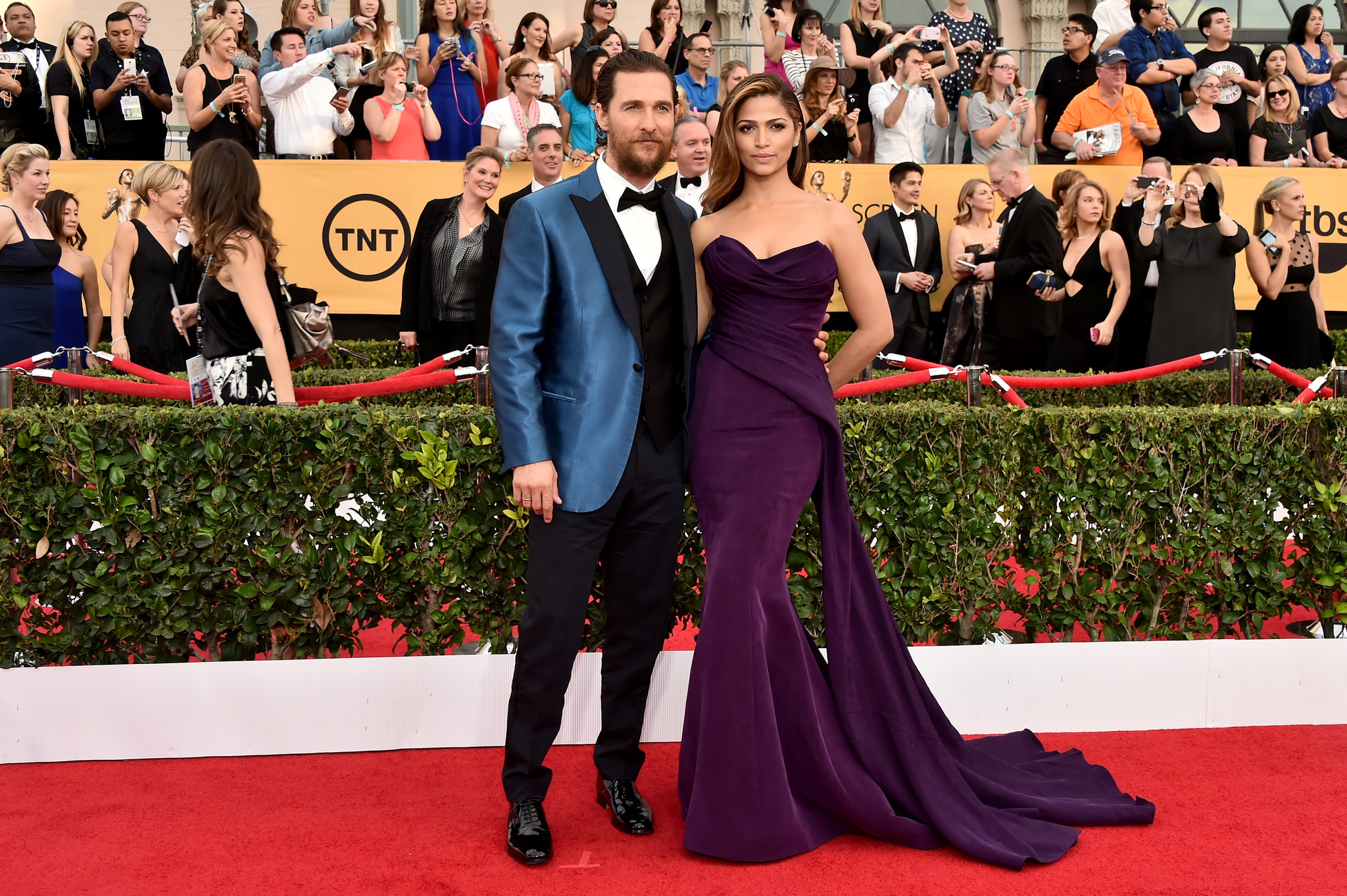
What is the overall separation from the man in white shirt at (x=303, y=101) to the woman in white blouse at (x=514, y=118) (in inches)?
44.9

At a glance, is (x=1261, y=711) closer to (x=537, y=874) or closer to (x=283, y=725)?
(x=537, y=874)

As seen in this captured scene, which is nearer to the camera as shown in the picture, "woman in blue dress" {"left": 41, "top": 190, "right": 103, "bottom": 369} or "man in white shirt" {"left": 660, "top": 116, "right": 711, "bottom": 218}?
"man in white shirt" {"left": 660, "top": 116, "right": 711, "bottom": 218}

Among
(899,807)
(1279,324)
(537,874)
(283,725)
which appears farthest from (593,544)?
(1279,324)

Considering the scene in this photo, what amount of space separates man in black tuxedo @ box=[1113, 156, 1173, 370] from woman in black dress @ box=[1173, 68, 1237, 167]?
1572mm

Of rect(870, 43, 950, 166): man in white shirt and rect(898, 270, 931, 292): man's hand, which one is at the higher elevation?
rect(870, 43, 950, 166): man in white shirt

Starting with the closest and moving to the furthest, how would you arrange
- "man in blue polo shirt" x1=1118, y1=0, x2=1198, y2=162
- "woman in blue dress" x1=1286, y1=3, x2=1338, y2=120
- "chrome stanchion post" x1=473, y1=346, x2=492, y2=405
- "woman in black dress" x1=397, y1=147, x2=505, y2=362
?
1. "chrome stanchion post" x1=473, y1=346, x2=492, y2=405
2. "woman in black dress" x1=397, y1=147, x2=505, y2=362
3. "man in blue polo shirt" x1=1118, y1=0, x2=1198, y2=162
4. "woman in blue dress" x1=1286, y1=3, x2=1338, y2=120

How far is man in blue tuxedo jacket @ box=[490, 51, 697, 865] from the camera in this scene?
340cm

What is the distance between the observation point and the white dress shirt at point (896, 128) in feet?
35.1

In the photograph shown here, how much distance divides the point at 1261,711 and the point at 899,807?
70.8 inches

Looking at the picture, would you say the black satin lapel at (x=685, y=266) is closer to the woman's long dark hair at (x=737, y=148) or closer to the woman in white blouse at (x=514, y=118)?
the woman's long dark hair at (x=737, y=148)

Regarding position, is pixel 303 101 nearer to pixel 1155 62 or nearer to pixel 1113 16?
pixel 1155 62

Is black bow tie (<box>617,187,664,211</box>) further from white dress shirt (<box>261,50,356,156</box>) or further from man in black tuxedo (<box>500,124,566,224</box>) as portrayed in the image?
white dress shirt (<box>261,50,356,156</box>)

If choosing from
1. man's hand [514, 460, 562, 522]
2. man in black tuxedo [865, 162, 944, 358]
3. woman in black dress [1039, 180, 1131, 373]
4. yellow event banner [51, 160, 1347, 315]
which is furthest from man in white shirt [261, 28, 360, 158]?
man's hand [514, 460, 562, 522]

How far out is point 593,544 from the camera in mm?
3512
